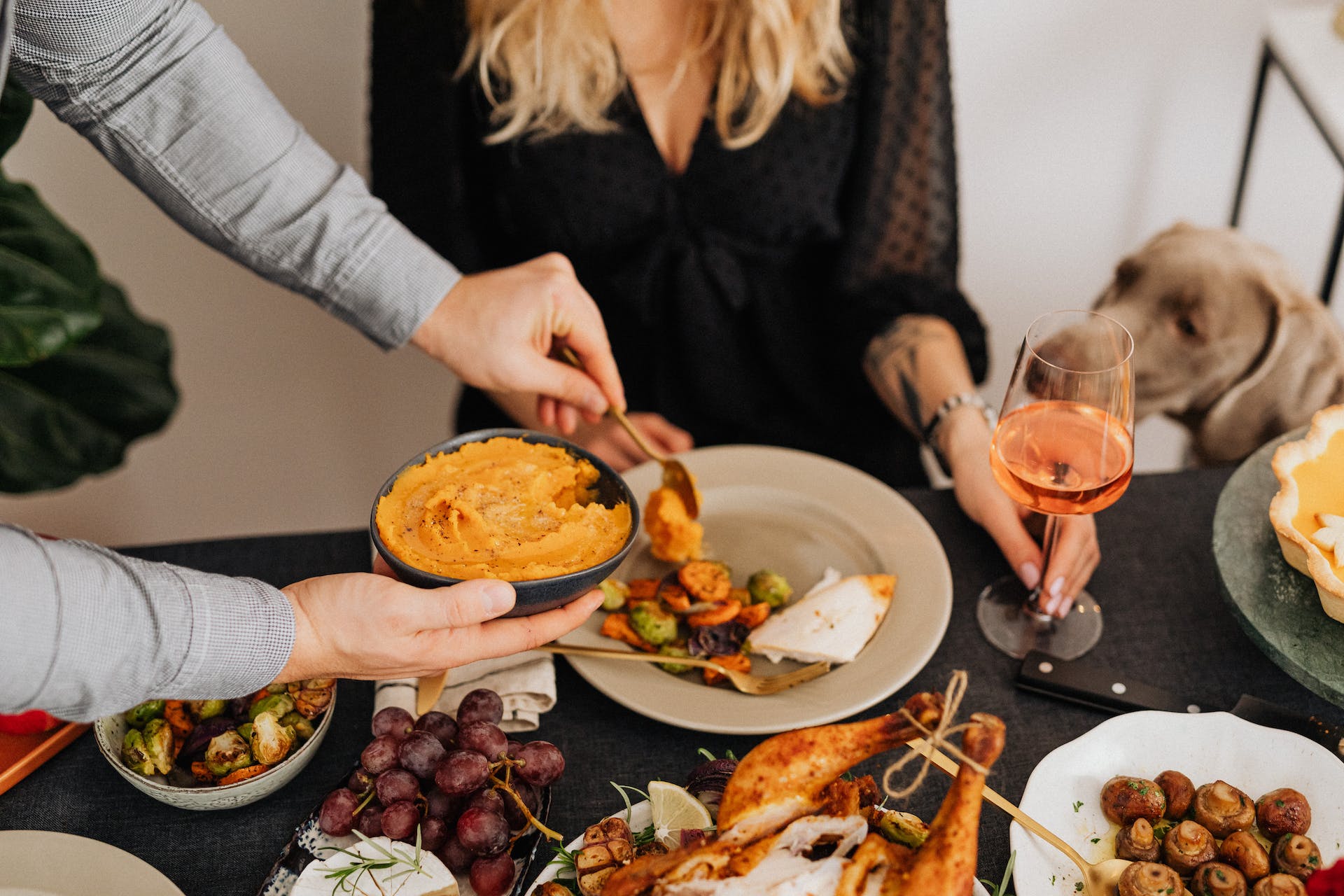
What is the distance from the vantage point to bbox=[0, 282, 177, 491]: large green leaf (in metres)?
1.87

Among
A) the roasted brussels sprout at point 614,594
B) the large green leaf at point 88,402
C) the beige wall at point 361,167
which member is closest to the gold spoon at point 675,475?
the roasted brussels sprout at point 614,594

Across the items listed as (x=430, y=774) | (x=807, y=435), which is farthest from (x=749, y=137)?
(x=430, y=774)

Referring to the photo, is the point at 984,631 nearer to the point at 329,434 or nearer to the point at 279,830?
the point at 279,830

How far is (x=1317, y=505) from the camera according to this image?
109 cm

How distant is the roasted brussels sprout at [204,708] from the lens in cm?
103

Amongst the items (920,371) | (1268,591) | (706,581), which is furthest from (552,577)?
(920,371)

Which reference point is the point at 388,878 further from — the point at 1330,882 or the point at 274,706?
the point at 1330,882

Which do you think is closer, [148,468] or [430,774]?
[430,774]

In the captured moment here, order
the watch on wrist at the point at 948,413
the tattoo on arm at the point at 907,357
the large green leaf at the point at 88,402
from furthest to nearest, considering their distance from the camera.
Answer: the large green leaf at the point at 88,402, the tattoo on arm at the point at 907,357, the watch on wrist at the point at 948,413

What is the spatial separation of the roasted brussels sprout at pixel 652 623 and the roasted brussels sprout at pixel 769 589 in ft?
0.37

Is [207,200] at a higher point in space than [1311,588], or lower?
higher

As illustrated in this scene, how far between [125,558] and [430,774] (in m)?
0.34

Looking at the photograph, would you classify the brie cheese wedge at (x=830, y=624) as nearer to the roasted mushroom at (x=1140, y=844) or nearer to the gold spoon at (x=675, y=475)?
the gold spoon at (x=675, y=475)

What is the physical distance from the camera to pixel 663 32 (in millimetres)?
1816
